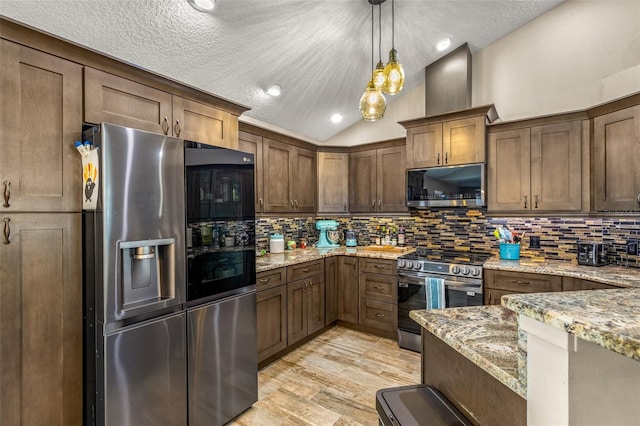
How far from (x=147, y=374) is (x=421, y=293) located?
256cm

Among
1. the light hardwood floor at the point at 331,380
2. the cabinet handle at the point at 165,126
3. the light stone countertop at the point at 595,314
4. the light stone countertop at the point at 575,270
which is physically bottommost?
the light hardwood floor at the point at 331,380

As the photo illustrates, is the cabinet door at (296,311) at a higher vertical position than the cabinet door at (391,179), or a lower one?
lower

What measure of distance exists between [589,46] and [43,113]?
4458 millimetres

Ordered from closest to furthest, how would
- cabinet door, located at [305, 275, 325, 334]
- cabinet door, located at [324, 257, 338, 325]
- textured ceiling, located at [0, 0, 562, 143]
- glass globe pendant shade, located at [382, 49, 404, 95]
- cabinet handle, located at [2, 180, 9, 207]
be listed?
1. cabinet handle, located at [2, 180, 9, 207]
2. textured ceiling, located at [0, 0, 562, 143]
3. glass globe pendant shade, located at [382, 49, 404, 95]
4. cabinet door, located at [305, 275, 325, 334]
5. cabinet door, located at [324, 257, 338, 325]

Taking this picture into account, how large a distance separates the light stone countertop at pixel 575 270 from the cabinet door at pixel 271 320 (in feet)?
6.52

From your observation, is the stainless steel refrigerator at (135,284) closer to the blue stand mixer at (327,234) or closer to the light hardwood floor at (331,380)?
the light hardwood floor at (331,380)

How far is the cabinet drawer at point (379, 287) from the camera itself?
3.54 m

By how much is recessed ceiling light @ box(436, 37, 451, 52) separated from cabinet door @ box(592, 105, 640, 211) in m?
1.59

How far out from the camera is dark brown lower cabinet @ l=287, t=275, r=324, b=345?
324 cm

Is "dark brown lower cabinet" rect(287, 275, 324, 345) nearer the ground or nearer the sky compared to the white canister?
nearer the ground

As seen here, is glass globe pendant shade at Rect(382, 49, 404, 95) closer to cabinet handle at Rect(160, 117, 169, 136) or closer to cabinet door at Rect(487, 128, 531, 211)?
cabinet handle at Rect(160, 117, 169, 136)

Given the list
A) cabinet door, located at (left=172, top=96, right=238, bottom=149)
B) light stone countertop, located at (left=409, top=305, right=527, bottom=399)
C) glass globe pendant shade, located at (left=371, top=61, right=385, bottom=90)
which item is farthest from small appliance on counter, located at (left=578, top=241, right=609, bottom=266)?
cabinet door, located at (left=172, top=96, right=238, bottom=149)

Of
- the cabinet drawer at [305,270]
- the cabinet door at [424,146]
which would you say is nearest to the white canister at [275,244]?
the cabinet drawer at [305,270]

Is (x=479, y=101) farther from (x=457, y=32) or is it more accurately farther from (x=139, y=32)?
(x=139, y=32)
